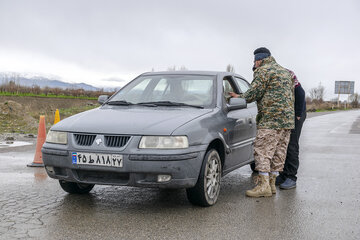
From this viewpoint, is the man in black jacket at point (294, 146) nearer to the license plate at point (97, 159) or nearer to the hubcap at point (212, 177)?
the hubcap at point (212, 177)

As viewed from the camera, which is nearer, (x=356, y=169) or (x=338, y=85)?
(x=356, y=169)

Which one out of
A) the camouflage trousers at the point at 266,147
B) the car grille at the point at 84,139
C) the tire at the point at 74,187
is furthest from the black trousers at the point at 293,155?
the car grille at the point at 84,139

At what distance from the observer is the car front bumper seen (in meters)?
4.58

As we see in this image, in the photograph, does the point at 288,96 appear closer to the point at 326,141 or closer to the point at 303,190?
the point at 303,190

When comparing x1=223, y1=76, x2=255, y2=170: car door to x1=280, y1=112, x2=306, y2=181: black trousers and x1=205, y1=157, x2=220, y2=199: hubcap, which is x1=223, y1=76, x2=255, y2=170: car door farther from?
x1=280, y1=112, x2=306, y2=181: black trousers

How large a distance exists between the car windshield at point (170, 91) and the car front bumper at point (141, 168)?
0.99 m

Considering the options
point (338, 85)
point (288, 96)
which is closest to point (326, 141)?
point (288, 96)

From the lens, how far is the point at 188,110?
541 centimetres

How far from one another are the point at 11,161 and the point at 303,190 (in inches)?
215

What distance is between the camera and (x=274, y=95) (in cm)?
587

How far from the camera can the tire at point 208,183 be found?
4.98 meters

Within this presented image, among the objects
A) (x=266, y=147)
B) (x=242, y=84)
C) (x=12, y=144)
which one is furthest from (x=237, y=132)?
(x=12, y=144)

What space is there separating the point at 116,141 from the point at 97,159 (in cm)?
27

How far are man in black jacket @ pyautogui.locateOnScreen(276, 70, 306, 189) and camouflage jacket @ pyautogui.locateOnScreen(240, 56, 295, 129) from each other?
0.60 metres
